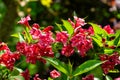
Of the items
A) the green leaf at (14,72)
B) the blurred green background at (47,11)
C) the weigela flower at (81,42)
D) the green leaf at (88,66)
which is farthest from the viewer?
the blurred green background at (47,11)

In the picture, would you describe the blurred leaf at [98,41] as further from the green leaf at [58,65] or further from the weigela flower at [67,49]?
the green leaf at [58,65]

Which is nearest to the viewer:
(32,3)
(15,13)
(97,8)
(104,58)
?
(104,58)

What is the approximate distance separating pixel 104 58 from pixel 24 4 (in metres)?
3.60

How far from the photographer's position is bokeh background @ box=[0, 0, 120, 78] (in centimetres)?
515

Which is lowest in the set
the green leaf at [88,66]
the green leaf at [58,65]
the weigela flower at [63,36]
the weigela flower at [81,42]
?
the green leaf at [88,66]

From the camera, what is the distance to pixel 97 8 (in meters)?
6.49

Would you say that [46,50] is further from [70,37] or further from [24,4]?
[24,4]

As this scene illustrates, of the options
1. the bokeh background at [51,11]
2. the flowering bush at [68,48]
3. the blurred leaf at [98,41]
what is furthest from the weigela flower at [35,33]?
the bokeh background at [51,11]

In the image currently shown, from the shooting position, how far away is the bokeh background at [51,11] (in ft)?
16.9

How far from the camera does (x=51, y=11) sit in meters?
6.28

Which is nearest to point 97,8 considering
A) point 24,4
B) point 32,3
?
point 32,3

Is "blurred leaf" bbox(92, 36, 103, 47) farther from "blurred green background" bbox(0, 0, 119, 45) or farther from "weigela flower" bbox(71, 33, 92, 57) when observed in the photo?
"blurred green background" bbox(0, 0, 119, 45)

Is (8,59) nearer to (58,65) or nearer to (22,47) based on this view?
(22,47)

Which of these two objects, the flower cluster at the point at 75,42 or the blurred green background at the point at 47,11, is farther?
the blurred green background at the point at 47,11
